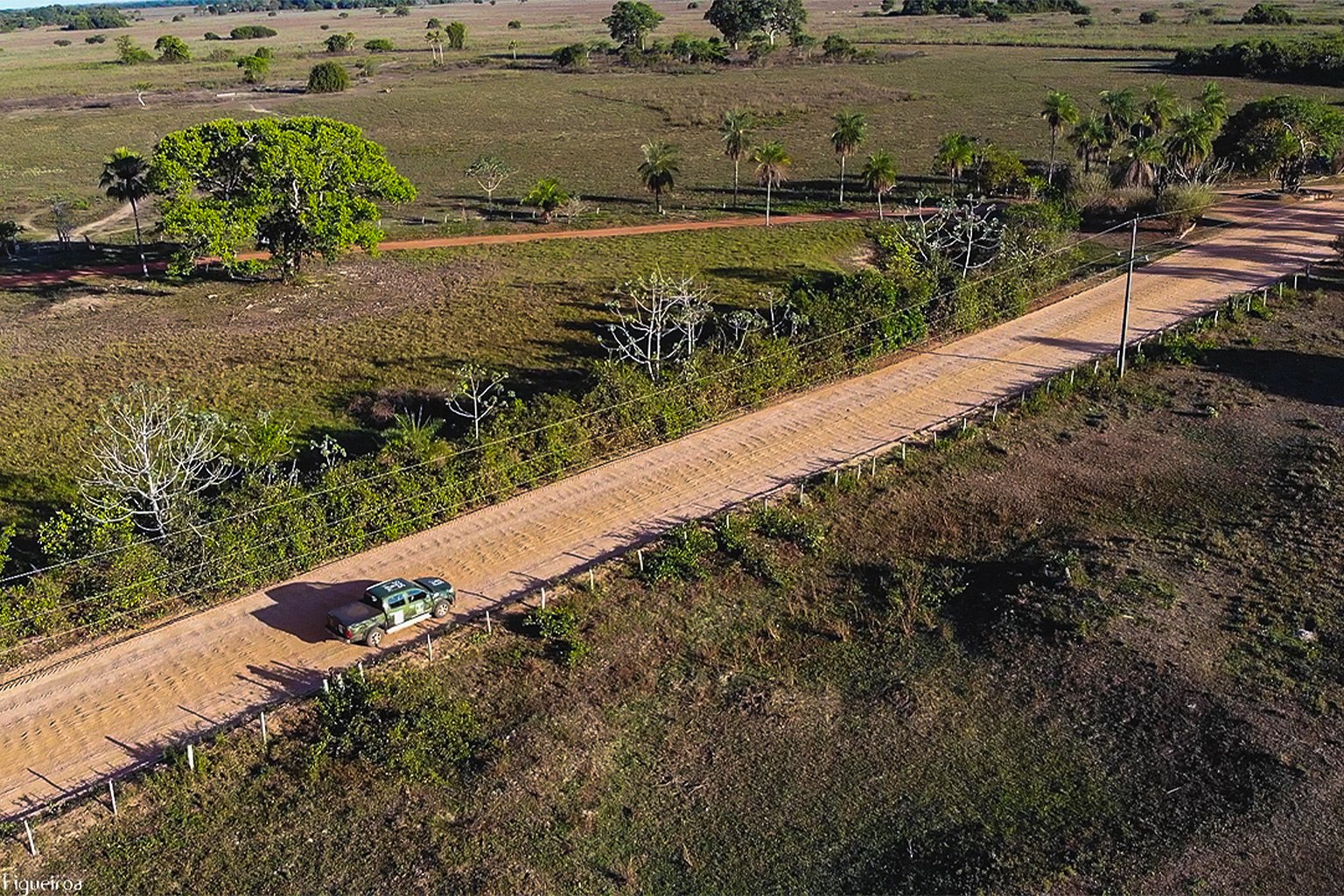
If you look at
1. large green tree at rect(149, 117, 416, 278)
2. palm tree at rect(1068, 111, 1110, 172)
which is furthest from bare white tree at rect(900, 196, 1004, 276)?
large green tree at rect(149, 117, 416, 278)

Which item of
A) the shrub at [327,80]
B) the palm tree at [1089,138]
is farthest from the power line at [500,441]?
the shrub at [327,80]

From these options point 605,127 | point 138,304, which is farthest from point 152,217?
point 605,127

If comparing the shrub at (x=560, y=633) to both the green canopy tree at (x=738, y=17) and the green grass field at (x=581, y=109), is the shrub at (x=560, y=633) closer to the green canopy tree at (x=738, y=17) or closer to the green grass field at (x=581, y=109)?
the green grass field at (x=581, y=109)

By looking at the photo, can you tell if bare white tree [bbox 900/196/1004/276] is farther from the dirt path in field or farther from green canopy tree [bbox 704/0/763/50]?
green canopy tree [bbox 704/0/763/50]

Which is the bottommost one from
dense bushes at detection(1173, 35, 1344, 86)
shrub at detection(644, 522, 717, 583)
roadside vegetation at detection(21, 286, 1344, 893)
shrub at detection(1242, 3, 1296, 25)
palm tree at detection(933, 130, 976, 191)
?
roadside vegetation at detection(21, 286, 1344, 893)

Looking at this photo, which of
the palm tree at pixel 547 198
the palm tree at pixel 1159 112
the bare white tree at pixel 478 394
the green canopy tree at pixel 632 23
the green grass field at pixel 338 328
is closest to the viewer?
the bare white tree at pixel 478 394

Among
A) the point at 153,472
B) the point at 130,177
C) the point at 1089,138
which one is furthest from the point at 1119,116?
the point at 153,472

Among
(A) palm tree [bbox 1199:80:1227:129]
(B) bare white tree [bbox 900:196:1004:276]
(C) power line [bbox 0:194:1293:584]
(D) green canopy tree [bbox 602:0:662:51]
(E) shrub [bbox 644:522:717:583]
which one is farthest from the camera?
(D) green canopy tree [bbox 602:0:662:51]
